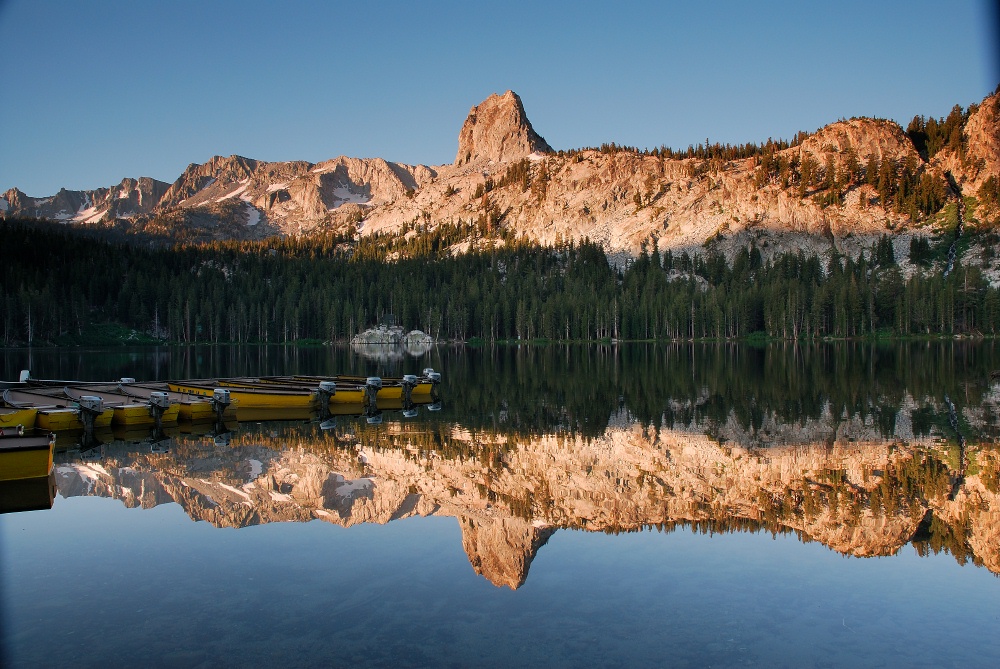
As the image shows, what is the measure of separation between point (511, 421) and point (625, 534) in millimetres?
16134

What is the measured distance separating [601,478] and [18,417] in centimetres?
2141

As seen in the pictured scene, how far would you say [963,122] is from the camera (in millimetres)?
185250

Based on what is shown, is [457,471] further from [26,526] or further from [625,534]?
[26,526]


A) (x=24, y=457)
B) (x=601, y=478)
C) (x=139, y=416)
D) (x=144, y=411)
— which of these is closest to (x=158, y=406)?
(x=144, y=411)

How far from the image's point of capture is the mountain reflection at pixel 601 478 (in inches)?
597

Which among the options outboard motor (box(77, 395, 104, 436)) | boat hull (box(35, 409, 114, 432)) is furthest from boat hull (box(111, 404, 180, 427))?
outboard motor (box(77, 395, 104, 436))

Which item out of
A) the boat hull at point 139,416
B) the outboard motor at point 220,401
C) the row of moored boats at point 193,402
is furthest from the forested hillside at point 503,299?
the boat hull at point 139,416

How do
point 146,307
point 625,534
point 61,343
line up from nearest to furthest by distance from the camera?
point 625,534
point 61,343
point 146,307

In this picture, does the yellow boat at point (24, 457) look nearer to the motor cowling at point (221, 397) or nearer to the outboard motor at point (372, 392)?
the motor cowling at point (221, 397)

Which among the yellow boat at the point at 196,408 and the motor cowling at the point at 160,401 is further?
the yellow boat at the point at 196,408

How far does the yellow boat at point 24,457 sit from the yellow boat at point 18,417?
675cm

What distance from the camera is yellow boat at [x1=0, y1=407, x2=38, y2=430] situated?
25.4 meters

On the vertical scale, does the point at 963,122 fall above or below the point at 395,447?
above

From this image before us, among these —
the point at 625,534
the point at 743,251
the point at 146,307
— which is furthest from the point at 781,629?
the point at 743,251
